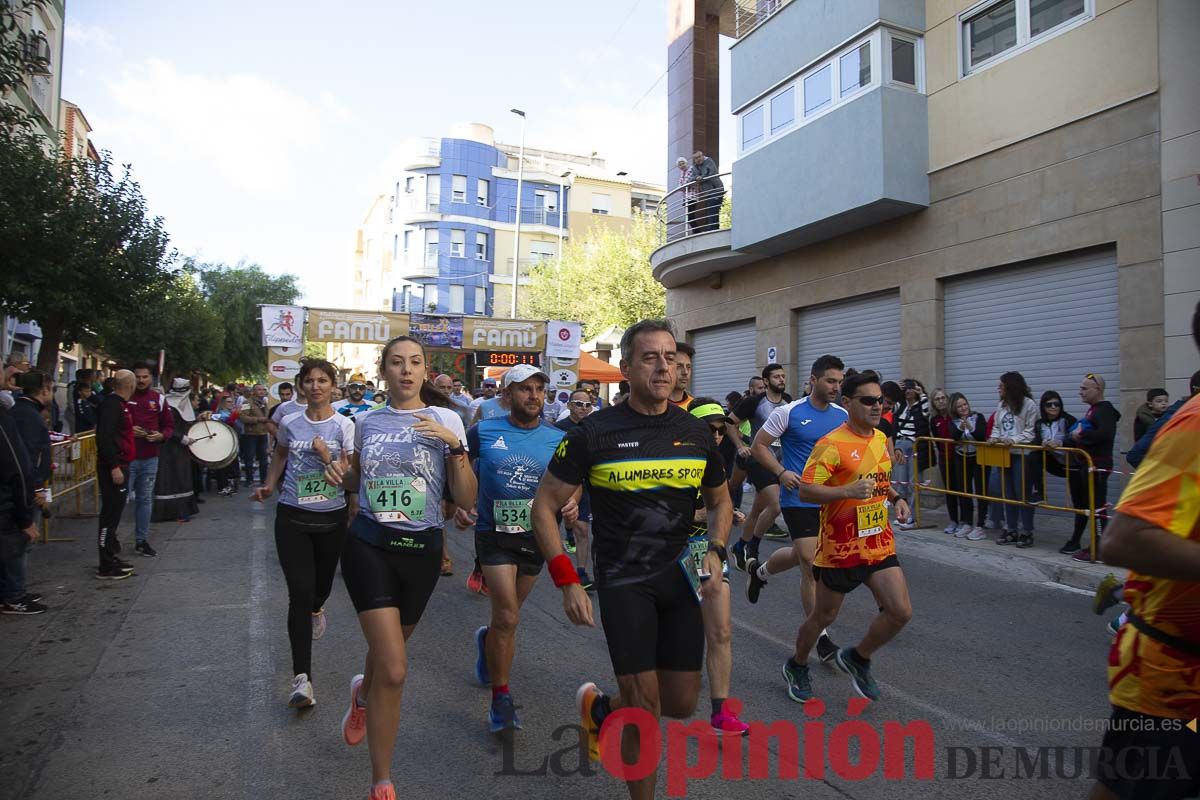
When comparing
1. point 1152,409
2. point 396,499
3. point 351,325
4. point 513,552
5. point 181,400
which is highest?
point 351,325

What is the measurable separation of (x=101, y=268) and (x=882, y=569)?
16282mm

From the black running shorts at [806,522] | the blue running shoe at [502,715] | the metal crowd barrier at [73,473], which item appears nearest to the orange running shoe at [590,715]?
the blue running shoe at [502,715]

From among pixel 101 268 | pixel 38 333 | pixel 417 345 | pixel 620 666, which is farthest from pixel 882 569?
pixel 38 333

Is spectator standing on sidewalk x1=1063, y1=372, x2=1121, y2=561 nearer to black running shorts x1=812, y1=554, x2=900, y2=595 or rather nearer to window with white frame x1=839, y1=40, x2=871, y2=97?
black running shorts x1=812, y1=554, x2=900, y2=595

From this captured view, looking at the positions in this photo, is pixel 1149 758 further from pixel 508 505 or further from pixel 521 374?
pixel 521 374

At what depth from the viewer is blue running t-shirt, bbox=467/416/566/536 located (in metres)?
4.64

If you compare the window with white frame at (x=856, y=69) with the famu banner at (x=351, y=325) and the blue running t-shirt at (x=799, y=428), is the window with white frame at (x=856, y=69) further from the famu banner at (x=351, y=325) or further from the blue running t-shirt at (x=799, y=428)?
the famu banner at (x=351, y=325)

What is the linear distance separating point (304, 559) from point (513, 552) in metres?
1.23

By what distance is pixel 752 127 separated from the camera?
17.7 meters

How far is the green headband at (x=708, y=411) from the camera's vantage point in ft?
17.0

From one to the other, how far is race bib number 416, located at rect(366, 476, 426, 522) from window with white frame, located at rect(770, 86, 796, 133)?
1473cm

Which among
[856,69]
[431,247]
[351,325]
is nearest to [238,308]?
[431,247]

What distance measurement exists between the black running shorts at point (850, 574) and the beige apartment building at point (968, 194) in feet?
26.0

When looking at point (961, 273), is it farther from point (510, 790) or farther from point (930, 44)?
point (510, 790)
